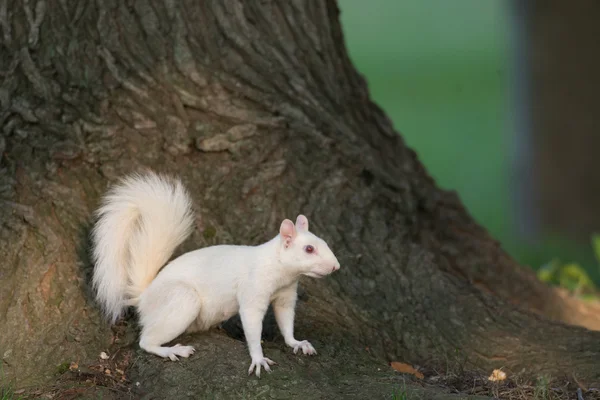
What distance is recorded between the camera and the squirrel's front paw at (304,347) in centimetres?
336

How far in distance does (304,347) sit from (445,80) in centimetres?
980

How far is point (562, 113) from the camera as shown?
7914 millimetres

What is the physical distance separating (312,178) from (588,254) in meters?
4.67

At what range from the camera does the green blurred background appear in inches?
404

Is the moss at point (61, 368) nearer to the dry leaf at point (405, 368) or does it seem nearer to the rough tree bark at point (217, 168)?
the rough tree bark at point (217, 168)

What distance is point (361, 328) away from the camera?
12.1 ft

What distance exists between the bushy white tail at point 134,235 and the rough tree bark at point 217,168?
0.14 m

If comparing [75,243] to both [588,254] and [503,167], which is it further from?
[503,167]

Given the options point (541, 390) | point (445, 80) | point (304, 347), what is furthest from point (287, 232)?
point (445, 80)

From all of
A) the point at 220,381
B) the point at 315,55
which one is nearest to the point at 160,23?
the point at 315,55

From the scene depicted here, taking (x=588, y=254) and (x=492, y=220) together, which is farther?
(x=492, y=220)

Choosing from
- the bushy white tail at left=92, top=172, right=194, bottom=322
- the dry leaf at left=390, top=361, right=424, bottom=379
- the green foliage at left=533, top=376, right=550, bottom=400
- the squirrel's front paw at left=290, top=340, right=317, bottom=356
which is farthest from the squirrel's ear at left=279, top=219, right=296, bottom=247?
the green foliage at left=533, top=376, right=550, bottom=400

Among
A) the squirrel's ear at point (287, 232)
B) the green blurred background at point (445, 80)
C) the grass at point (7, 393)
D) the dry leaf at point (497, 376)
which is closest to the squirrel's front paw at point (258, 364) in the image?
the squirrel's ear at point (287, 232)

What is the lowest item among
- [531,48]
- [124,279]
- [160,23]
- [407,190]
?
[124,279]
